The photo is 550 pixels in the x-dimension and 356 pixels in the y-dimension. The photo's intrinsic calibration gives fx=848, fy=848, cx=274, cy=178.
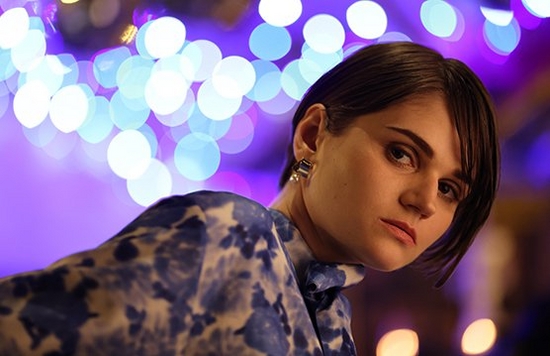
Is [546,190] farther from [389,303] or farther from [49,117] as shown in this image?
[49,117]

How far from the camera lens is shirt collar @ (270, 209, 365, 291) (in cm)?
77

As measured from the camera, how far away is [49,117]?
2043 mm

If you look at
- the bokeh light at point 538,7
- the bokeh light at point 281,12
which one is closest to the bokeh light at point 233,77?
the bokeh light at point 281,12

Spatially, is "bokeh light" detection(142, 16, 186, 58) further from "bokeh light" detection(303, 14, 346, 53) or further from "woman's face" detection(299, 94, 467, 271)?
"woman's face" detection(299, 94, 467, 271)

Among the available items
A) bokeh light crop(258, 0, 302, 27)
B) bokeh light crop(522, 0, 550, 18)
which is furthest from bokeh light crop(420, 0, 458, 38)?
bokeh light crop(258, 0, 302, 27)

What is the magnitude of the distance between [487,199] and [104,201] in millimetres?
1401

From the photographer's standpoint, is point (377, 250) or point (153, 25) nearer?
point (377, 250)

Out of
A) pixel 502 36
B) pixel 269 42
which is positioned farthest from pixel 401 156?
pixel 502 36

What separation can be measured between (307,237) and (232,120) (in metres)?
1.47

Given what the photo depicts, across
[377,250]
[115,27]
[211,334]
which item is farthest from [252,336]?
[115,27]

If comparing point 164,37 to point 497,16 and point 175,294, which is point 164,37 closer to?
point 497,16

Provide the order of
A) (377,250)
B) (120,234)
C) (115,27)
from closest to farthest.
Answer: (120,234)
(377,250)
(115,27)

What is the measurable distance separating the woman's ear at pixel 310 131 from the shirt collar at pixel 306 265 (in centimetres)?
8

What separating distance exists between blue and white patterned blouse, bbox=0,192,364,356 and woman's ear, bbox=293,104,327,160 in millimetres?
148
